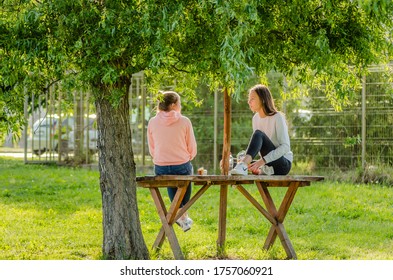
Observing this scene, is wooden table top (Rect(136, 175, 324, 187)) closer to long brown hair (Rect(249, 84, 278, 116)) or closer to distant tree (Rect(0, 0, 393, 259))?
long brown hair (Rect(249, 84, 278, 116))

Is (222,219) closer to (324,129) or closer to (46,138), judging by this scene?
(324,129)

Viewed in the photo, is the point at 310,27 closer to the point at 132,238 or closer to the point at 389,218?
the point at 132,238

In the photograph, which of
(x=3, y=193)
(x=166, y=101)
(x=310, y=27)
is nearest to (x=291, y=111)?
(x=3, y=193)

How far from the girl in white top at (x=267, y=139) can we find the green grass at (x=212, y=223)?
0.95 meters

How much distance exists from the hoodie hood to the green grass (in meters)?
1.42

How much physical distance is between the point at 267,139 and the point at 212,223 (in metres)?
3.28

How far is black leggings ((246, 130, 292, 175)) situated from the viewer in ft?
27.5

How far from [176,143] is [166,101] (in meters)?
0.47

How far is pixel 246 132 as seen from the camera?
1759 cm

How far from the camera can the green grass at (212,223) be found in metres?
9.27

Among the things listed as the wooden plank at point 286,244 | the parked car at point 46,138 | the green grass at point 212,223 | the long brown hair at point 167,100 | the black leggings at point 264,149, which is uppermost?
the long brown hair at point 167,100

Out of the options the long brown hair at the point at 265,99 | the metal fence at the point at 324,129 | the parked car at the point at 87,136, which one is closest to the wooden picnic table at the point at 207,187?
the long brown hair at the point at 265,99

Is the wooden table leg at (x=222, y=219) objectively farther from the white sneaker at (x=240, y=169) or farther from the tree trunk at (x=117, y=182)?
the tree trunk at (x=117, y=182)
